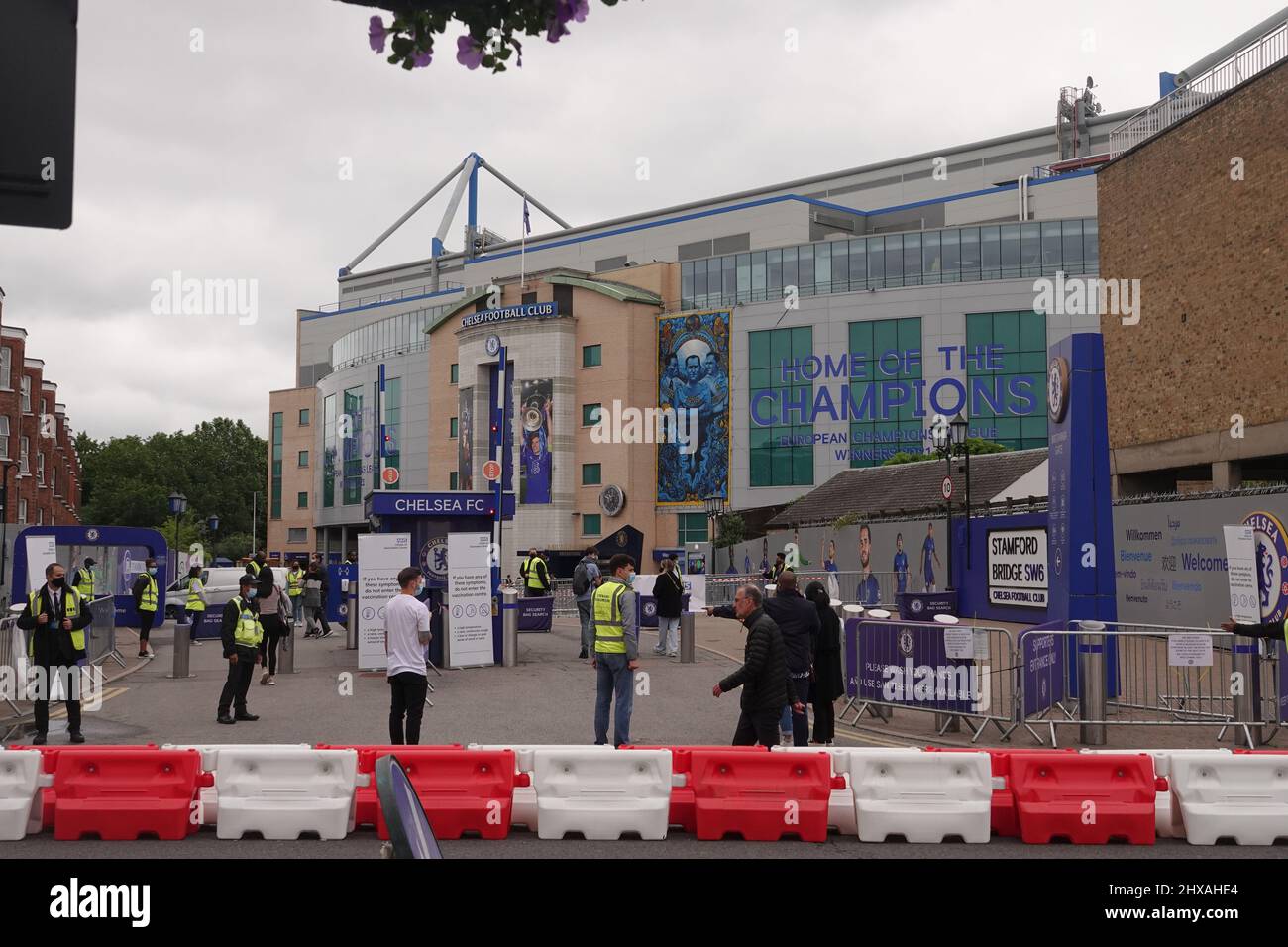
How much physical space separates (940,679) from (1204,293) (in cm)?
2234

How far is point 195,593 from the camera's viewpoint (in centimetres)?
2683

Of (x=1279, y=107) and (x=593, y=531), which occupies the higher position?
(x=1279, y=107)

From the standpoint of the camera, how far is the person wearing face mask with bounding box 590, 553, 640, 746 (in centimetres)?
1182

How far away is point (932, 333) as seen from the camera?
6300 cm

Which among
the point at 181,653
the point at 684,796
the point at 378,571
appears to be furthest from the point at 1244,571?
the point at 181,653

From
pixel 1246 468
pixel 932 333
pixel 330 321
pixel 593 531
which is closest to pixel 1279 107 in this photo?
pixel 1246 468

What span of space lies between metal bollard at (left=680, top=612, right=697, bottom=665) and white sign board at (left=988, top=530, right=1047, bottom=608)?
36.5 ft

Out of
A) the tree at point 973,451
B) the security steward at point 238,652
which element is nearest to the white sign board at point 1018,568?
the security steward at point 238,652

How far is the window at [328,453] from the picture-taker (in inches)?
3720

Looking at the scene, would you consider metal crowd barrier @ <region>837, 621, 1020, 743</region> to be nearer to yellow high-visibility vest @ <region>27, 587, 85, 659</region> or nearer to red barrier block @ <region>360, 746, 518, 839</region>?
red barrier block @ <region>360, 746, 518, 839</region>

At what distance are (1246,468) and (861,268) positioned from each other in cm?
3604

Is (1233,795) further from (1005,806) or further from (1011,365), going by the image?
(1011,365)

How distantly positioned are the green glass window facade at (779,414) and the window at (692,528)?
4.43 meters
